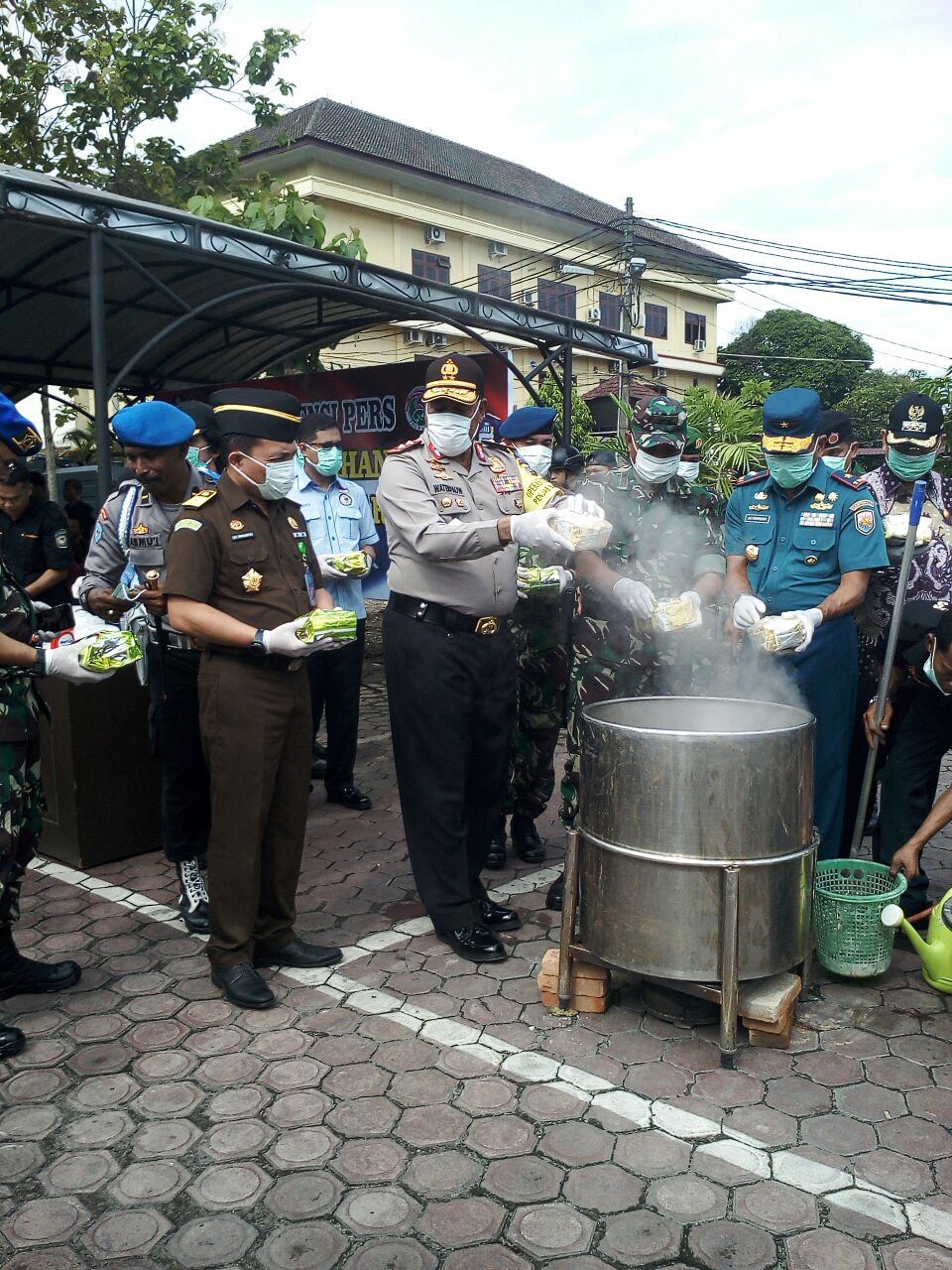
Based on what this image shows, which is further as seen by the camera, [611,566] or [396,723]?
[611,566]

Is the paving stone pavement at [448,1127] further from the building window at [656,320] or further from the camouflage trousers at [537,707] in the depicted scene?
the building window at [656,320]

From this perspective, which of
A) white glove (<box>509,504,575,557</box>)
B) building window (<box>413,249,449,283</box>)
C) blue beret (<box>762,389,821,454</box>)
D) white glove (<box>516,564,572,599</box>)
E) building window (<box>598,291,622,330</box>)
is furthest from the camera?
building window (<box>598,291,622,330</box>)

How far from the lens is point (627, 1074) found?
2.96 metres

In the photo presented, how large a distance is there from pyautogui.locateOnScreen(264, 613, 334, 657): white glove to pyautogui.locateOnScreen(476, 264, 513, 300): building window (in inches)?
1110

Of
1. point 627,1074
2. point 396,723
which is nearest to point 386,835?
point 396,723

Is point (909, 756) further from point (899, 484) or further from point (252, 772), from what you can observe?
point (252, 772)

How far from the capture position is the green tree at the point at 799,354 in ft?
150

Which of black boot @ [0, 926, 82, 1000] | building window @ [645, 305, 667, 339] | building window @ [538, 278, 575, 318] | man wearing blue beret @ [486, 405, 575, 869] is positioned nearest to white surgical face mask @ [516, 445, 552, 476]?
man wearing blue beret @ [486, 405, 575, 869]

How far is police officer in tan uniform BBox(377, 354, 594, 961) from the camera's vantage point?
3592 millimetres

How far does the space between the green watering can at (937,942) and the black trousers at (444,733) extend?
1.48 meters

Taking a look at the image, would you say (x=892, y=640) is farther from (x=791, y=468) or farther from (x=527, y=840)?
(x=527, y=840)

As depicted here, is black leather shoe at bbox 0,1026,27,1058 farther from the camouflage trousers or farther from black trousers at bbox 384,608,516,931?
the camouflage trousers

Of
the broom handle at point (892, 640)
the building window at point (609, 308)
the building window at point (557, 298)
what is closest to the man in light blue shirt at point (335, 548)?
the broom handle at point (892, 640)

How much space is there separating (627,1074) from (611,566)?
76.8 inches
